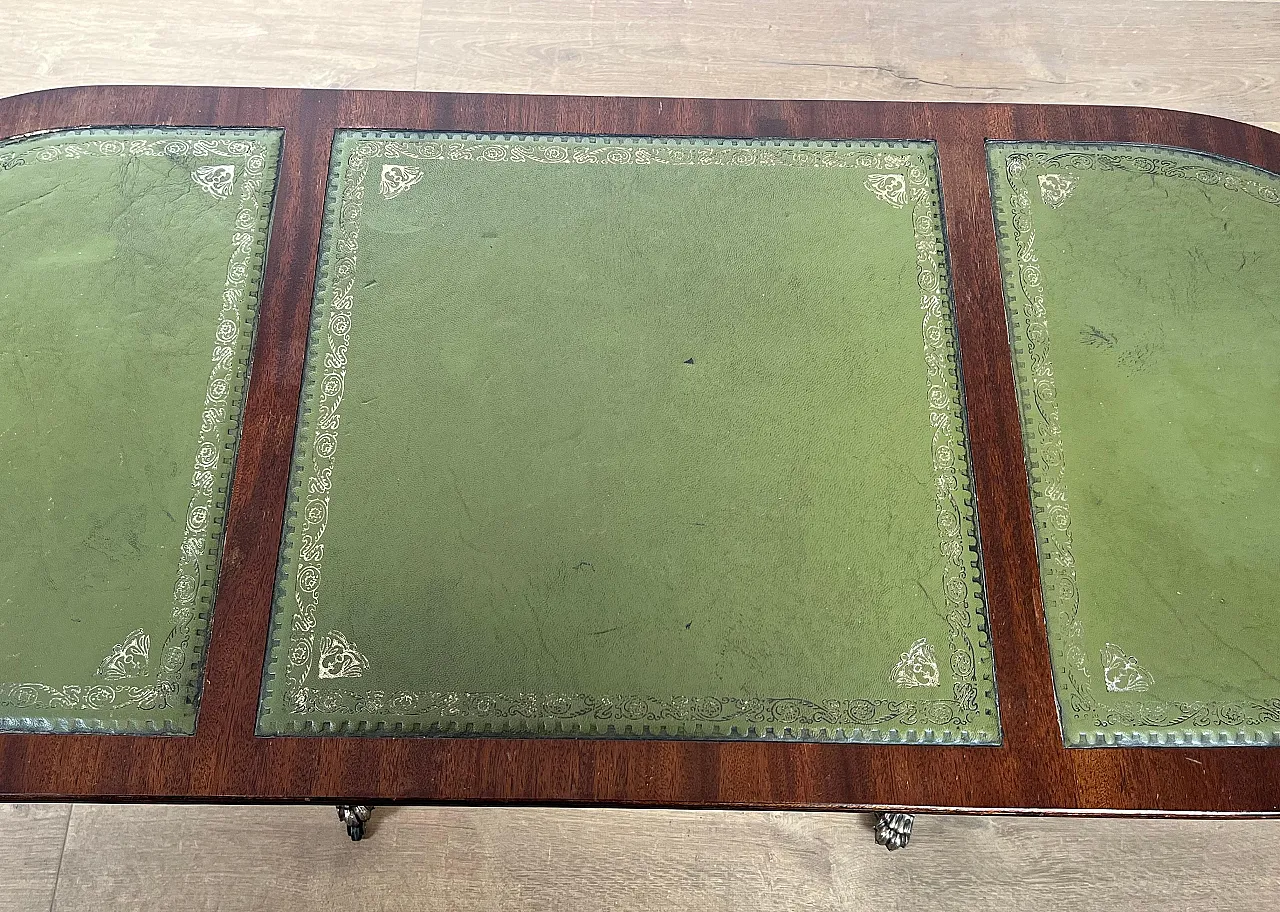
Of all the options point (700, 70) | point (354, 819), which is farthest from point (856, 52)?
point (354, 819)

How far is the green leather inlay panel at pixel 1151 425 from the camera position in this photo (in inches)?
33.6

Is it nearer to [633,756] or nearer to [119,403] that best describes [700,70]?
[119,403]

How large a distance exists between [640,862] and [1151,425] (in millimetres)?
841

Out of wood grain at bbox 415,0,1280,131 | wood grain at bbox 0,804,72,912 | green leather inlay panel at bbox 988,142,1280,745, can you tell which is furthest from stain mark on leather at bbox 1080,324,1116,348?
wood grain at bbox 0,804,72,912

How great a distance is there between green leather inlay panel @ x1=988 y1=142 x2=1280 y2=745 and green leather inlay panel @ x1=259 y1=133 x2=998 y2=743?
89 millimetres

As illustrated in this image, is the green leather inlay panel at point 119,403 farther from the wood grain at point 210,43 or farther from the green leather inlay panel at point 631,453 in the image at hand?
the wood grain at point 210,43

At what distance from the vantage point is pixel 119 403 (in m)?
0.92

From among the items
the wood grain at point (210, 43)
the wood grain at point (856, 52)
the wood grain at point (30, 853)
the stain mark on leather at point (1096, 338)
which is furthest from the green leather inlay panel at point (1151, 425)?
the wood grain at point (30, 853)

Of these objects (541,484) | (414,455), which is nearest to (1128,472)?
(541,484)

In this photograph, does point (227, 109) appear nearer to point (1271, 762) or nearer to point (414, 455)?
point (414, 455)

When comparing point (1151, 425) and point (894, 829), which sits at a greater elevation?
point (1151, 425)

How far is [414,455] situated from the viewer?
91 centimetres

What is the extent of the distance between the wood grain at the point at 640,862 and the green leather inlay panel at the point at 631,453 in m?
0.52

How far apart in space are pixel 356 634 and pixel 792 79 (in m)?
1.24
